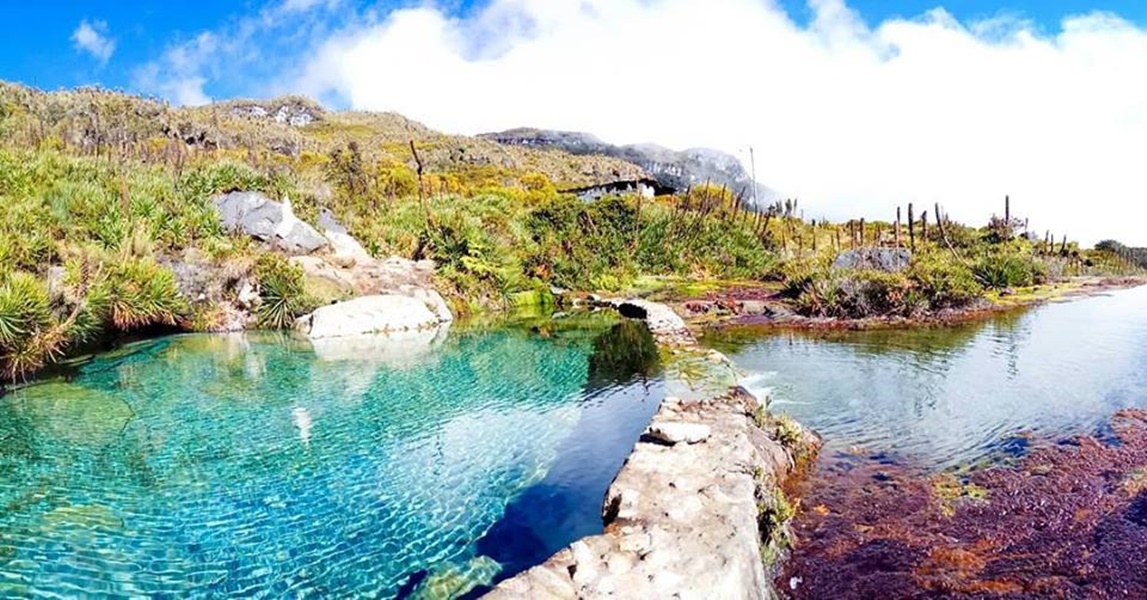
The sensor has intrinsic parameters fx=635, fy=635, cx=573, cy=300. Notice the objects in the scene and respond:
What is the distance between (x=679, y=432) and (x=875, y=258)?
22.9m

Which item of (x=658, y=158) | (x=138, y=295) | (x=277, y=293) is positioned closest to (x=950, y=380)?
(x=277, y=293)

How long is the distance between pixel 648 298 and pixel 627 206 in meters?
10.5

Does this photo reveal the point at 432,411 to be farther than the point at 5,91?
No

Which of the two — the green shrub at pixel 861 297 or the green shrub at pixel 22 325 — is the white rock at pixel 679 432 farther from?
the green shrub at pixel 861 297

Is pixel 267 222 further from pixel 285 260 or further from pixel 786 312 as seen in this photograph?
pixel 786 312

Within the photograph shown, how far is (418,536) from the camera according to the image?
5.81 meters

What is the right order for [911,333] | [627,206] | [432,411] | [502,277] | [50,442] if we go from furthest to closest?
[627,206] → [502,277] → [911,333] → [432,411] → [50,442]

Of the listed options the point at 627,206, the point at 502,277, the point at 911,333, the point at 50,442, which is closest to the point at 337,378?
the point at 50,442

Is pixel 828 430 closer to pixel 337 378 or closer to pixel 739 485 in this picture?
pixel 739 485

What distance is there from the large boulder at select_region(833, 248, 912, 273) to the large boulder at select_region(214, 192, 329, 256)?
20.2m

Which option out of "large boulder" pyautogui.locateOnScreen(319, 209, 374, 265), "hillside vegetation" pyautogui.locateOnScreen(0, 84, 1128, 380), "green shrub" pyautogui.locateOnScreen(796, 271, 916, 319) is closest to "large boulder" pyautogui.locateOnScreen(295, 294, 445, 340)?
"hillside vegetation" pyautogui.locateOnScreen(0, 84, 1128, 380)

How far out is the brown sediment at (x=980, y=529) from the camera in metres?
5.12

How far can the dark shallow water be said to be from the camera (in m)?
5.28

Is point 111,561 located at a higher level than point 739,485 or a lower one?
lower
